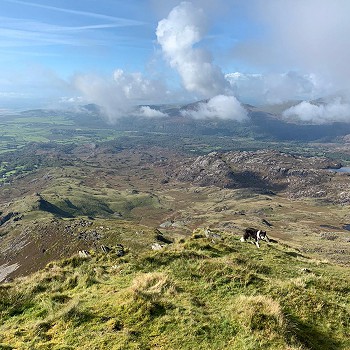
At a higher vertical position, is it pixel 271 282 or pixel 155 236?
pixel 271 282

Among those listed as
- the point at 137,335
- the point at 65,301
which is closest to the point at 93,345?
the point at 137,335

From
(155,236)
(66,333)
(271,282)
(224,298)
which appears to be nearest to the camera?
(66,333)

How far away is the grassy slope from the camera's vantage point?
13.3 m

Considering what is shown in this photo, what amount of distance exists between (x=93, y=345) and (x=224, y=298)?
7406 millimetres

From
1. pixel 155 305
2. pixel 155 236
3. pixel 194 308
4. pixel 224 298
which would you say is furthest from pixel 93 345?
pixel 155 236

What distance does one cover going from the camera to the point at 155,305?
15.6m

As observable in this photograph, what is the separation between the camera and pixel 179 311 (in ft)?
50.4

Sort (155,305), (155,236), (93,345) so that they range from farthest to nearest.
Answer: (155,236)
(155,305)
(93,345)

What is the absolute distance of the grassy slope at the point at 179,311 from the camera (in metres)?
13.3

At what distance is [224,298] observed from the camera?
17.6 meters

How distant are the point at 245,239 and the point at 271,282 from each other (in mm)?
21762

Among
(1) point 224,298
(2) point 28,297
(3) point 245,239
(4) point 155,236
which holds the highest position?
(1) point 224,298

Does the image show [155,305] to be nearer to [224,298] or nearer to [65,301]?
[224,298]

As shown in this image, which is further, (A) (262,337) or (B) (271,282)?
(B) (271,282)
